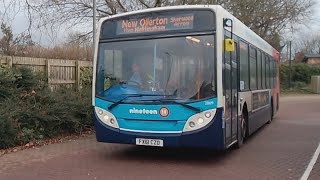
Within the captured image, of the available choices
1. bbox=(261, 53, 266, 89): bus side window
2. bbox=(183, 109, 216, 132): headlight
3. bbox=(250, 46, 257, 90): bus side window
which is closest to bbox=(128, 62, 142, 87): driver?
bbox=(183, 109, 216, 132): headlight

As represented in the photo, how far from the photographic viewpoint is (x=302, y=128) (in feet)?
51.9

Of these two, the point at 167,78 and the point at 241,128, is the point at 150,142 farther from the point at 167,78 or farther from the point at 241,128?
the point at 241,128

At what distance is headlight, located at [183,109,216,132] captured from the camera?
27.8 ft

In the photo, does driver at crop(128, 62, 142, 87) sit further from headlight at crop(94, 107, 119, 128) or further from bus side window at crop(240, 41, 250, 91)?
bus side window at crop(240, 41, 250, 91)

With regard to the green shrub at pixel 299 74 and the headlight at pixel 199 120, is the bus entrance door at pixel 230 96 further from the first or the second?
the green shrub at pixel 299 74

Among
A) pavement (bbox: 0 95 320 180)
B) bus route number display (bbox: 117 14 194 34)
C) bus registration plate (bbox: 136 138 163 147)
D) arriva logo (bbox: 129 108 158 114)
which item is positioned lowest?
pavement (bbox: 0 95 320 180)

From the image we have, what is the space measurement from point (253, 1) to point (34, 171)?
2409 cm

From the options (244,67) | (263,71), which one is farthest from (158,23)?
(263,71)

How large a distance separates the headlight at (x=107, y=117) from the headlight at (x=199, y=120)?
4.75 feet

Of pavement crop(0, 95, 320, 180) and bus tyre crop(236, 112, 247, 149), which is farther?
bus tyre crop(236, 112, 247, 149)

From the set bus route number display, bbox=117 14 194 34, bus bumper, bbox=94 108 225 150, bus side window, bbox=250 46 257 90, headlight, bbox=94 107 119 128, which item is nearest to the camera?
bus bumper, bbox=94 108 225 150

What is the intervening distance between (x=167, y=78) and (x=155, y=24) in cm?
112

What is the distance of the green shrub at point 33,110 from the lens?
10.6 metres

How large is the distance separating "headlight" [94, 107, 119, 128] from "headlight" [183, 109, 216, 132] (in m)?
1.45
